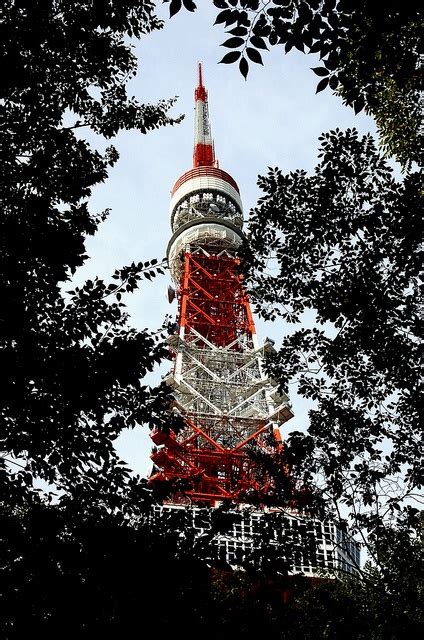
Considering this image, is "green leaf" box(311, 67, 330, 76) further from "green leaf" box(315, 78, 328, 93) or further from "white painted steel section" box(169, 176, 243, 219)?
"white painted steel section" box(169, 176, 243, 219)

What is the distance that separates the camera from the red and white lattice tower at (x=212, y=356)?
23.3m

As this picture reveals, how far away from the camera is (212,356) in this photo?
29109 mm

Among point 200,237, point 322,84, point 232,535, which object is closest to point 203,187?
point 200,237

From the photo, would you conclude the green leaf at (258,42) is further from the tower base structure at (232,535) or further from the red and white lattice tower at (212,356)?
the red and white lattice tower at (212,356)

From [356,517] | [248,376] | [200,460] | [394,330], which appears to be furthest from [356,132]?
[248,376]

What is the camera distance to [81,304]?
5.23 meters

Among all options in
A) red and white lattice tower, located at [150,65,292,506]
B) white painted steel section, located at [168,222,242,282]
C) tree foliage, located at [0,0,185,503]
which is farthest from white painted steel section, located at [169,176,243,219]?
tree foliage, located at [0,0,185,503]

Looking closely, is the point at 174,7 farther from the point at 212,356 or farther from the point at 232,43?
the point at 212,356

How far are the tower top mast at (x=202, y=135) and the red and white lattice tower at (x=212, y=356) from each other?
0.11 m

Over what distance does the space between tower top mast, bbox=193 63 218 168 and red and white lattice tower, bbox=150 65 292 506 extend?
0.11 metres

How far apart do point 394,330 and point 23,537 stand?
3862mm

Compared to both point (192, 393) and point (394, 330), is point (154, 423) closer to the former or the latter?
point (394, 330)

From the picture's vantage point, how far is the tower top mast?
42.3 metres

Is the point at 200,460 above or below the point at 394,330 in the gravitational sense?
above
